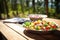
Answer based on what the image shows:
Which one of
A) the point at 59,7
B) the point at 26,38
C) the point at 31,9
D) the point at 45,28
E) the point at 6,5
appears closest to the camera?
the point at 26,38

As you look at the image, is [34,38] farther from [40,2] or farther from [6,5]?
[40,2]

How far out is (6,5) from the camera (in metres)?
4.30

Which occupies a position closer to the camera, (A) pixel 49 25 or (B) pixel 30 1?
(A) pixel 49 25

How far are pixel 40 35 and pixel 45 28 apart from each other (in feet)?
0.27

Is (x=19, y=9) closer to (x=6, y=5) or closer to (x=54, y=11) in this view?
(x=6, y=5)

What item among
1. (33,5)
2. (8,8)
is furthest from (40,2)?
(8,8)

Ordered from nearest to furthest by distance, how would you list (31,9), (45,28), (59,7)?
(45,28) < (31,9) < (59,7)

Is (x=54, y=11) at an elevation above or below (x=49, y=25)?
below

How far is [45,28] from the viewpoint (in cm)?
146

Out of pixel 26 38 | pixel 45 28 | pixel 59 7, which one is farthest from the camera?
pixel 59 7

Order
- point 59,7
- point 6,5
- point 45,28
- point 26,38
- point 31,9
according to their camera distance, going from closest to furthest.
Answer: point 26,38, point 45,28, point 6,5, point 31,9, point 59,7

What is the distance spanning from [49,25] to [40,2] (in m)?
3.25

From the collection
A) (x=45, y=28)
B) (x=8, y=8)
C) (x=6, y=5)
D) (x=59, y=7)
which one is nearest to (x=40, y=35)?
(x=45, y=28)

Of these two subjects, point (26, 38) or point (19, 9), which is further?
point (19, 9)
